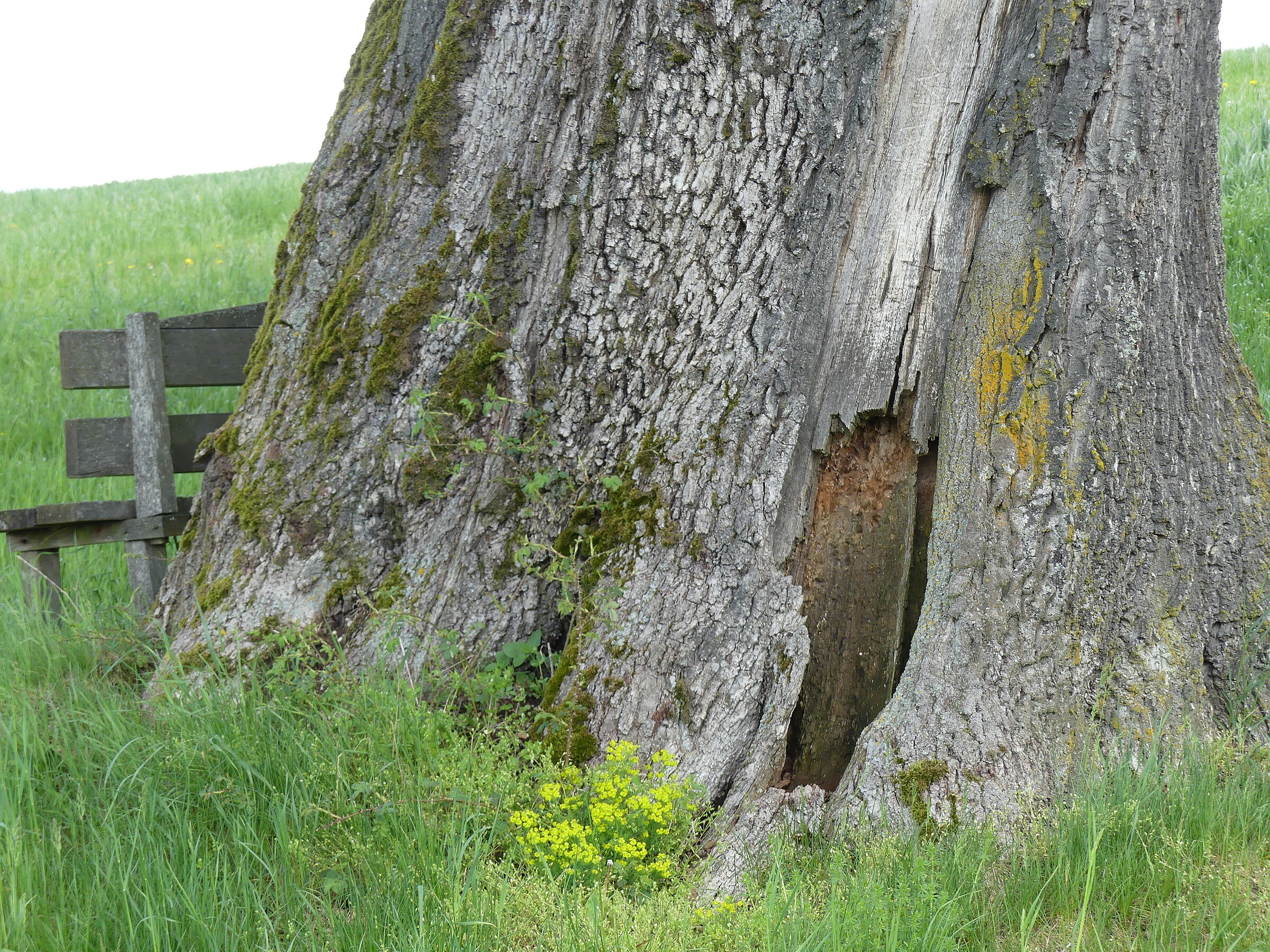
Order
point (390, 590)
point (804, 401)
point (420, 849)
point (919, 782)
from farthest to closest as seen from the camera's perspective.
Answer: point (390, 590), point (804, 401), point (919, 782), point (420, 849)

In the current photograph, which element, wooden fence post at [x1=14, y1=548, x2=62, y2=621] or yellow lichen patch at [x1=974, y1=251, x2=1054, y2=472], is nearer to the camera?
yellow lichen patch at [x1=974, y1=251, x2=1054, y2=472]

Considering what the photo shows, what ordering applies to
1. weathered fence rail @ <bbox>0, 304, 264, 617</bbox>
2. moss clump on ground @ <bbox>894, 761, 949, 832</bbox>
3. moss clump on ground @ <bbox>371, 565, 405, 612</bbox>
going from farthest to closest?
1. weathered fence rail @ <bbox>0, 304, 264, 617</bbox>
2. moss clump on ground @ <bbox>371, 565, 405, 612</bbox>
3. moss clump on ground @ <bbox>894, 761, 949, 832</bbox>

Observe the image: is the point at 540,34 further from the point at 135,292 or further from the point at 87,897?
the point at 135,292

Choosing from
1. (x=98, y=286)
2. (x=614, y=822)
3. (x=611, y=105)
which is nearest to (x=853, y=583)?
(x=614, y=822)

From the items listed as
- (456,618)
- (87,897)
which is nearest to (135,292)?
(456,618)

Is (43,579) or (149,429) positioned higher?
(149,429)

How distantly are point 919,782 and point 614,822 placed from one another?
850 mm

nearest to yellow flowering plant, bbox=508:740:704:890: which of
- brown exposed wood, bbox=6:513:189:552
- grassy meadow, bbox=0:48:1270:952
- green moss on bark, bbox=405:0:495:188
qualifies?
grassy meadow, bbox=0:48:1270:952

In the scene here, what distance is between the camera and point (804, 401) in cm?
282

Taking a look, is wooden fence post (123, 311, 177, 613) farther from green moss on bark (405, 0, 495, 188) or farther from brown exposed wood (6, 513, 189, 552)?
green moss on bark (405, 0, 495, 188)

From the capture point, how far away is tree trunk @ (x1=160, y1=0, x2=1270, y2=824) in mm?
2609

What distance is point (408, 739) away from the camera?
2.58 m

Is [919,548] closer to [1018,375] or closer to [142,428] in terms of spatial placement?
[1018,375]

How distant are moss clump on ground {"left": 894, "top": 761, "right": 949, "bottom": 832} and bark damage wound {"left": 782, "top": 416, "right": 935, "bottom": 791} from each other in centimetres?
37
